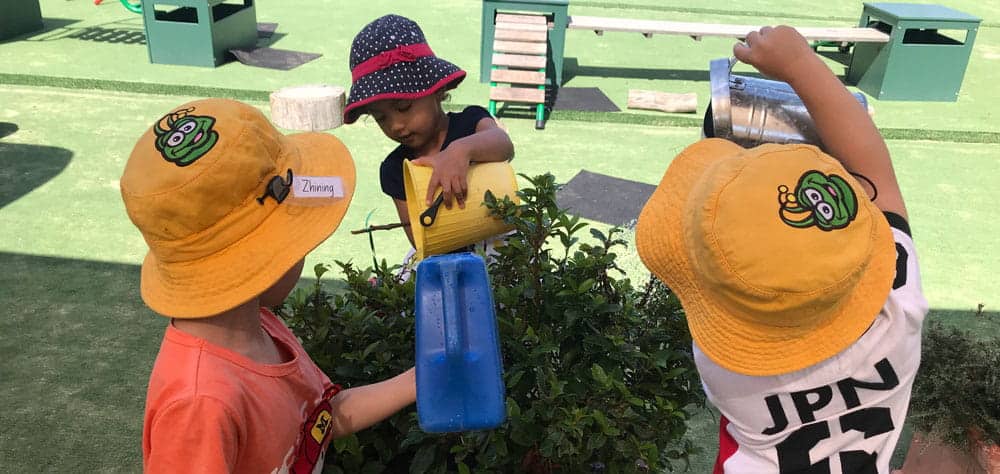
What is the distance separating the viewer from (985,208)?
5.42 m

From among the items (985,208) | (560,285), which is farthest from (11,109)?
(985,208)

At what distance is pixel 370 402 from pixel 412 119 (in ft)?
4.00

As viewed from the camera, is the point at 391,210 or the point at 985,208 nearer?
the point at 391,210

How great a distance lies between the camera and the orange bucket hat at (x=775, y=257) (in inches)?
46.1

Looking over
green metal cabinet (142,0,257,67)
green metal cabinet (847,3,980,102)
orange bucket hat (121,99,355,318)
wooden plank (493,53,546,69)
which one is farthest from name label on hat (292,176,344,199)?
green metal cabinet (847,3,980,102)

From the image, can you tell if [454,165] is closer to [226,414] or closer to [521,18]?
[226,414]

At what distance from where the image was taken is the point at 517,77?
6.82 meters

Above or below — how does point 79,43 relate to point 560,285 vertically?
below

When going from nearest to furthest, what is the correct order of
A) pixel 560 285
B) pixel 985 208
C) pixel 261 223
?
1. pixel 261 223
2. pixel 560 285
3. pixel 985 208

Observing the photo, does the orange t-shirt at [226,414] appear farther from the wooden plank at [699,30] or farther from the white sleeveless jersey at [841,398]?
the wooden plank at [699,30]

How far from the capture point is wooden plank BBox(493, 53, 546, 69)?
692cm

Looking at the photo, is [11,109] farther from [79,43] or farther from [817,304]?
[817,304]

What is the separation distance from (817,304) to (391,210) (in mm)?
3926

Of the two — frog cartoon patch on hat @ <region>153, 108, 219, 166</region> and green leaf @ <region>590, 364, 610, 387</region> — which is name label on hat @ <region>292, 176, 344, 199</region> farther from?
green leaf @ <region>590, 364, 610, 387</region>
